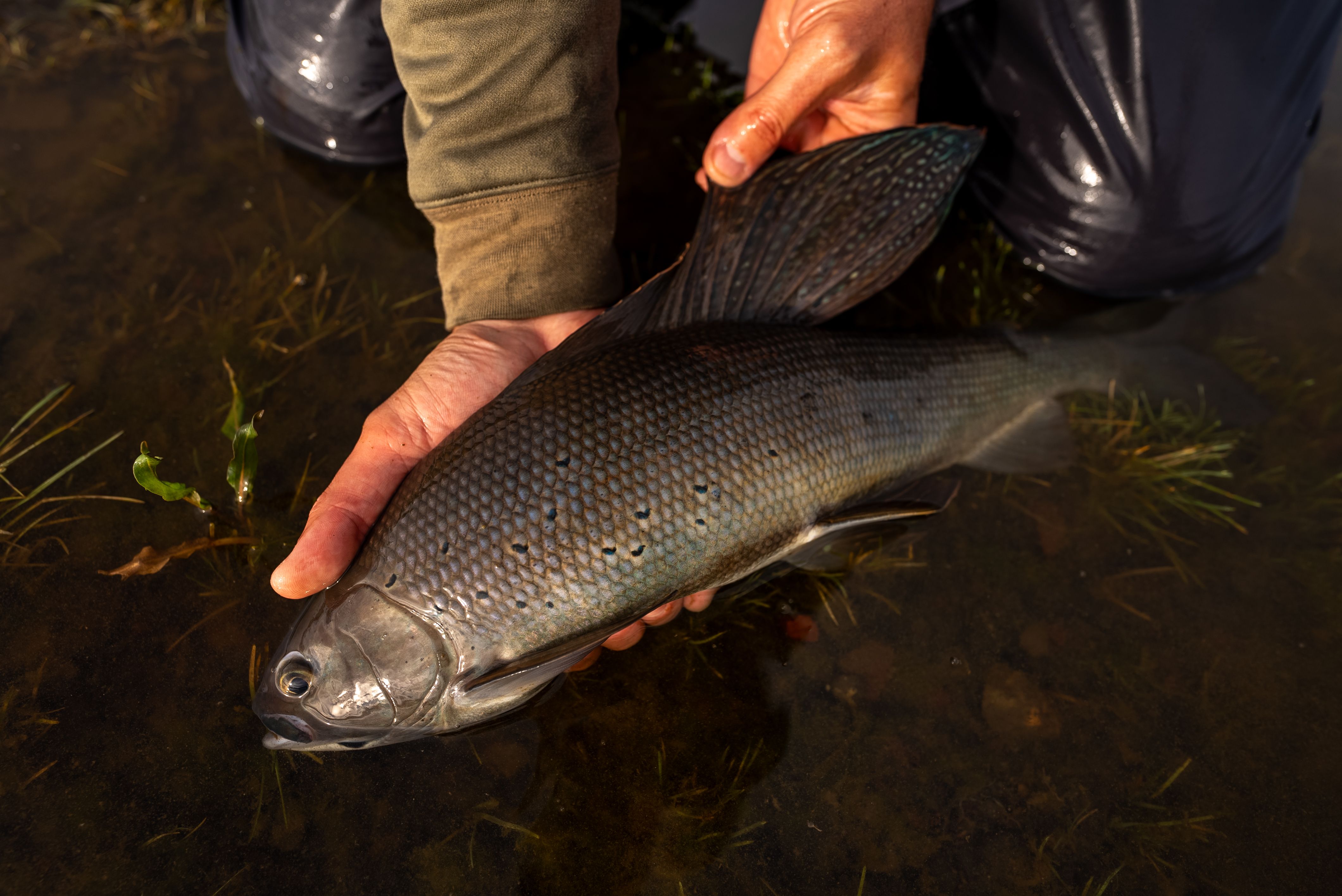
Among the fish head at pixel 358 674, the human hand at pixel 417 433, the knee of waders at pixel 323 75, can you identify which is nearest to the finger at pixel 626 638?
the human hand at pixel 417 433

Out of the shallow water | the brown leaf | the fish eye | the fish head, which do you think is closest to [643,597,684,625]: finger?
the shallow water

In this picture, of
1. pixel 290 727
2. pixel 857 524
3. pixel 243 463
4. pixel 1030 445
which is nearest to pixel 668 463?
pixel 857 524

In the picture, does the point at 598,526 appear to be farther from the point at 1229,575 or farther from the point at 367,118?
the point at 1229,575

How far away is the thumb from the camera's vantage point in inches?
91.5

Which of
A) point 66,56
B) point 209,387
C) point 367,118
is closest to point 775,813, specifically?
point 209,387

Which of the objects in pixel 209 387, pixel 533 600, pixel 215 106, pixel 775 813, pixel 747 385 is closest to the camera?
pixel 533 600

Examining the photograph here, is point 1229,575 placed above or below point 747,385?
below

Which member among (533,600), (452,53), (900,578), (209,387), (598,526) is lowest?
(900,578)

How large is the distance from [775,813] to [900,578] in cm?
96

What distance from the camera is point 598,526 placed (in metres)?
1.91

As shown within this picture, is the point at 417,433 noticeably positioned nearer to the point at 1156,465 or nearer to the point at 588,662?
the point at 588,662

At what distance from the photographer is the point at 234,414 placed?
2.46m

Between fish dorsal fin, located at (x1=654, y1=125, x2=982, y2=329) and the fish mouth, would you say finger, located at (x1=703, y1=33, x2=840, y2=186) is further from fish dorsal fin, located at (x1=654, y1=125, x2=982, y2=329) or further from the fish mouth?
the fish mouth

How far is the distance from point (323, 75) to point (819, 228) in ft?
7.11
